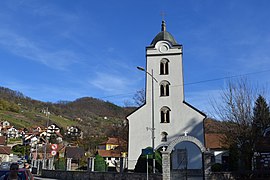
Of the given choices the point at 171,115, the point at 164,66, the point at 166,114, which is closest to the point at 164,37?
the point at 164,66

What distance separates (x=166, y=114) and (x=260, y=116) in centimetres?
1202

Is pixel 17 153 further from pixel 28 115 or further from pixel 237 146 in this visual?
pixel 237 146

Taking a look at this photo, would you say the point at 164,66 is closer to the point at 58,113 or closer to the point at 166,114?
the point at 166,114

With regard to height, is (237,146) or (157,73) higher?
(157,73)

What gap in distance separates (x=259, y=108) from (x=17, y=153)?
82265 mm

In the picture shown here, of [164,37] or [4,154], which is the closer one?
[164,37]

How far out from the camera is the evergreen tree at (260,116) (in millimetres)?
21909

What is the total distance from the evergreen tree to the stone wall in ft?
26.3

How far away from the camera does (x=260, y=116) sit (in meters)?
22.5

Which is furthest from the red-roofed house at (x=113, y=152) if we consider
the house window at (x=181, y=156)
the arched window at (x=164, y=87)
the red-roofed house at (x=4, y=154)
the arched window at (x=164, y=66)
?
the red-roofed house at (x=4, y=154)

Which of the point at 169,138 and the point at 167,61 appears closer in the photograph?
the point at 169,138

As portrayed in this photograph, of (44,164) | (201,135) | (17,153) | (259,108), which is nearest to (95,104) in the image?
(17,153)

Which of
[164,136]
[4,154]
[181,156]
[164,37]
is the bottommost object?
[4,154]

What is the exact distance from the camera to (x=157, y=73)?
1348 inches
